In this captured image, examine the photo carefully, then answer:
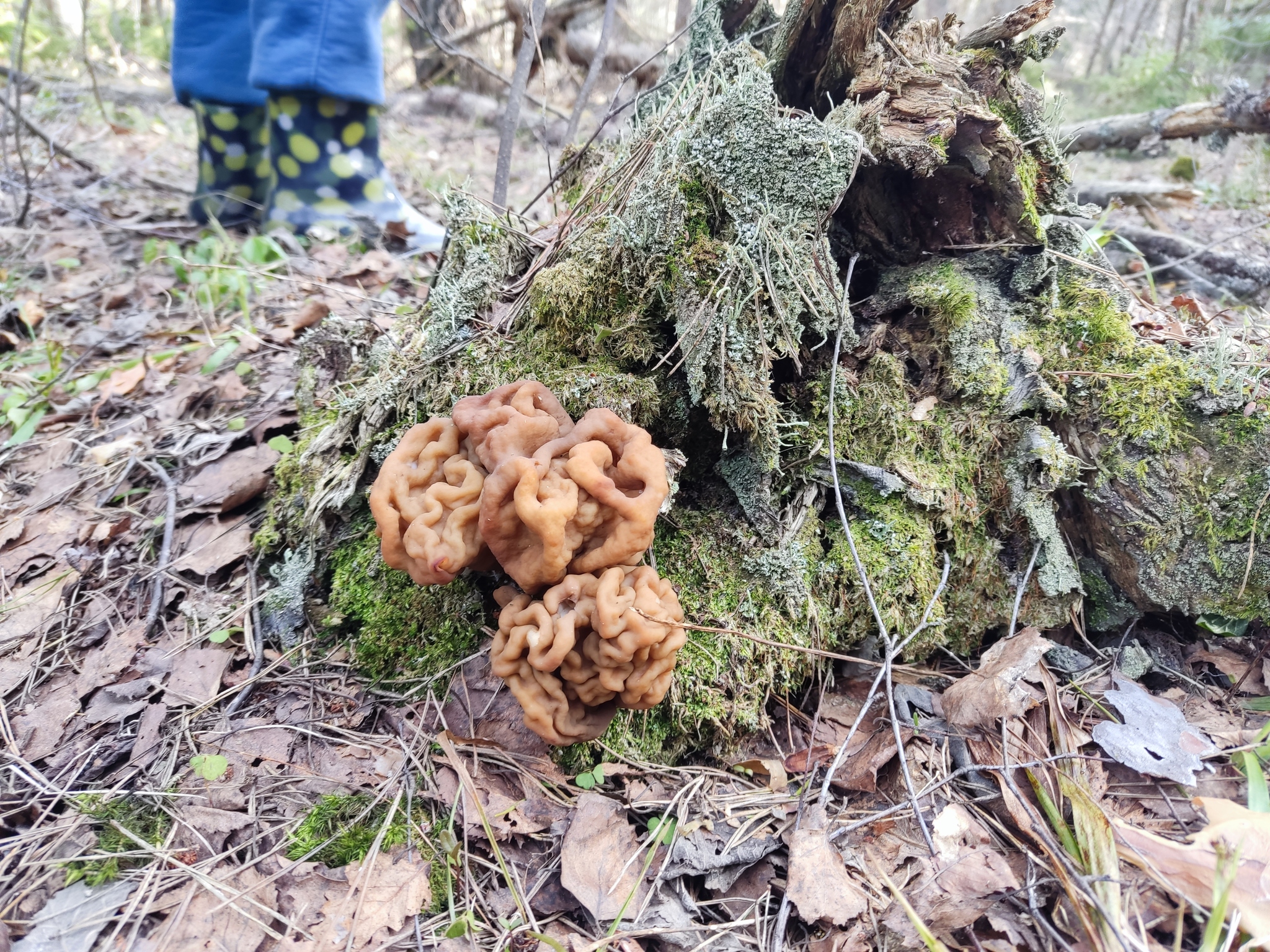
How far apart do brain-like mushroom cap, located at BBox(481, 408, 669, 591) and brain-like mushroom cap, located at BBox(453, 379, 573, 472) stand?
7 cm

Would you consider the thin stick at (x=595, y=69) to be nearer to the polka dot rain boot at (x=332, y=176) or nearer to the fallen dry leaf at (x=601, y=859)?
the polka dot rain boot at (x=332, y=176)

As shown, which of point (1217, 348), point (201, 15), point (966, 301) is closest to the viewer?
point (1217, 348)

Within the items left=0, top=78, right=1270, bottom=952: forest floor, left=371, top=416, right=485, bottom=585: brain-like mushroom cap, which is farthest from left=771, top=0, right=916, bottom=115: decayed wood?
left=0, top=78, right=1270, bottom=952: forest floor

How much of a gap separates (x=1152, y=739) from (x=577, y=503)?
2584 mm

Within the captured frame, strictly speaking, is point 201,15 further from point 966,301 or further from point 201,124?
point 966,301

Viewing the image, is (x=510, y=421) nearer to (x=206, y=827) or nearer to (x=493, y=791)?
(x=493, y=791)

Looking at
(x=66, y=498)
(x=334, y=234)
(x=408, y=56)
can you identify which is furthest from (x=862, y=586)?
(x=408, y=56)

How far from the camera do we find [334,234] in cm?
666

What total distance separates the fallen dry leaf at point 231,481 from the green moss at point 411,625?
1079mm

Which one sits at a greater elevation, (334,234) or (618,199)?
(618,199)

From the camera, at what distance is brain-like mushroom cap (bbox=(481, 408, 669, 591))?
2539mm

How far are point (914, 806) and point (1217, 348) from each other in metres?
2.54

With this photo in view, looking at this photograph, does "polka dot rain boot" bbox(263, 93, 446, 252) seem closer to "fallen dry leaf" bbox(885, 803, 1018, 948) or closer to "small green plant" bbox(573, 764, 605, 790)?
"small green plant" bbox(573, 764, 605, 790)

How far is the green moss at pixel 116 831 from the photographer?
230cm
